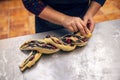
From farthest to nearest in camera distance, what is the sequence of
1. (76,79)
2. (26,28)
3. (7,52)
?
(26,28), (7,52), (76,79)

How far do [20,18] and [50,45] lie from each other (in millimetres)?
1539

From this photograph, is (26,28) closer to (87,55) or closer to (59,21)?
(59,21)

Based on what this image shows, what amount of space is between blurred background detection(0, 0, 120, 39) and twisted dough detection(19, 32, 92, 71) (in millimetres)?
1236

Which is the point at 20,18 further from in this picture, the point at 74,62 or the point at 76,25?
the point at 74,62

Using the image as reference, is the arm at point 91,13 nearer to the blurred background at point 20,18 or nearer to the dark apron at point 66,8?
the dark apron at point 66,8

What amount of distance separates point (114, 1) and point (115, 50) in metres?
1.72

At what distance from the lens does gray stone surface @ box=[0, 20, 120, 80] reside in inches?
22.7

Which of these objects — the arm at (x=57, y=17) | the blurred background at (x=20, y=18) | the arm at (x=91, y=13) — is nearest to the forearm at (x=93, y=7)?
the arm at (x=91, y=13)

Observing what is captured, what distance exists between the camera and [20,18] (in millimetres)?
2139

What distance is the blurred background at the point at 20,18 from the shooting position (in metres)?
1.94

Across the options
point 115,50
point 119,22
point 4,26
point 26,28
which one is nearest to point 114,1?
point 26,28

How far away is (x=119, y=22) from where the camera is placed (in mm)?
770

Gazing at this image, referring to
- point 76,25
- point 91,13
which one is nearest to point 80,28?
A: point 76,25

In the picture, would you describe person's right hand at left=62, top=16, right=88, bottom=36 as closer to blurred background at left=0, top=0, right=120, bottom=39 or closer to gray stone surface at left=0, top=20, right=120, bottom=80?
gray stone surface at left=0, top=20, right=120, bottom=80
